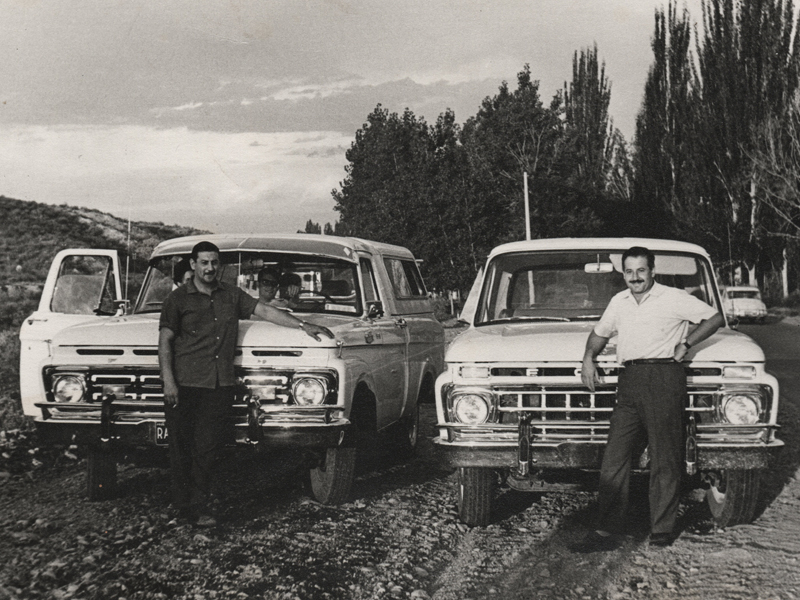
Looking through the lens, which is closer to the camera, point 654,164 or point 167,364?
point 167,364

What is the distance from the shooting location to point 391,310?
27.0ft

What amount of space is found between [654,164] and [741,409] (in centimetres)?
4487

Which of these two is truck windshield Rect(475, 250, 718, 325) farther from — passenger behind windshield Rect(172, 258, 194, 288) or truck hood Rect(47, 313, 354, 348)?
passenger behind windshield Rect(172, 258, 194, 288)

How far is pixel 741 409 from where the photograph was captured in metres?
5.60

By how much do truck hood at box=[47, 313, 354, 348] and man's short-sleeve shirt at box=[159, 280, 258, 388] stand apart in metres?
0.18

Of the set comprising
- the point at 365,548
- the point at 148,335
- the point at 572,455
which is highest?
the point at 148,335

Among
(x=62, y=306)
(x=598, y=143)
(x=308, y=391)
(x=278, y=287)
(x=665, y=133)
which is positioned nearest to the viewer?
(x=308, y=391)

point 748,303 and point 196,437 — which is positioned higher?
point 748,303

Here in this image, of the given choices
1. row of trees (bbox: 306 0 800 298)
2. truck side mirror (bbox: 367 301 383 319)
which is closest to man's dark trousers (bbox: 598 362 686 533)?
truck side mirror (bbox: 367 301 383 319)

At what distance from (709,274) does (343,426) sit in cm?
296

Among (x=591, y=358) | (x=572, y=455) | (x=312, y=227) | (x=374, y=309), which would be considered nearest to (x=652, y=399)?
(x=591, y=358)

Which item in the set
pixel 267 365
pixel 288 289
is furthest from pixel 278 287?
pixel 267 365

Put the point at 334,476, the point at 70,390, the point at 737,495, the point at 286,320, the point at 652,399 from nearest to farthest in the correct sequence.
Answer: the point at 652,399, the point at 737,495, the point at 286,320, the point at 70,390, the point at 334,476

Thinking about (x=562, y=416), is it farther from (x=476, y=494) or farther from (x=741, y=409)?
(x=741, y=409)
